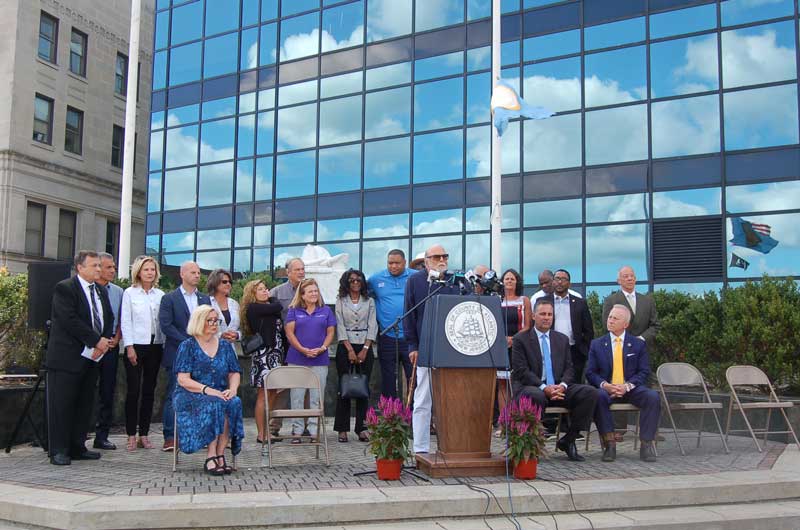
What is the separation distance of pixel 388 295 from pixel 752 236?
13.6 metres

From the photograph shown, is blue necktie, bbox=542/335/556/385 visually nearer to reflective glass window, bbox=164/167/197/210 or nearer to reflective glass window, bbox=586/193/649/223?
reflective glass window, bbox=586/193/649/223

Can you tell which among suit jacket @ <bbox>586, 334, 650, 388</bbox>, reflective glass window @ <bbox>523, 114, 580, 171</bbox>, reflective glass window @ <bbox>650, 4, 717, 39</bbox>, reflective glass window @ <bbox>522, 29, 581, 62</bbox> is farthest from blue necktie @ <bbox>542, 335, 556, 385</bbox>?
reflective glass window @ <bbox>522, 29, 581, 62</bbox>

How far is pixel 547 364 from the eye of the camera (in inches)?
322

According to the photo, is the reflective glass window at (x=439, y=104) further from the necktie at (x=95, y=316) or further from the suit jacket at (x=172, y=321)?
the necktie at (x=95, y=316)

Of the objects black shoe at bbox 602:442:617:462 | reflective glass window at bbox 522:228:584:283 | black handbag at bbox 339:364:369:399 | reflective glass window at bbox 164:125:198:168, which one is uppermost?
reflective glass window at bbox 164:125:198:168

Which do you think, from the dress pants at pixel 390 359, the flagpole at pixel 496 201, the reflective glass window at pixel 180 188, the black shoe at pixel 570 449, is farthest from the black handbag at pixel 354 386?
the reflective glass window at pixel 180 188

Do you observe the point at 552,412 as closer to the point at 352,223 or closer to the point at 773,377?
the point at 773,377

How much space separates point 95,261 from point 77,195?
30741mm

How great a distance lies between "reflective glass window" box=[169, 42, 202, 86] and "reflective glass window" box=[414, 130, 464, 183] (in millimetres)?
10314

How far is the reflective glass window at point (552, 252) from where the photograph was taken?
21500 mm

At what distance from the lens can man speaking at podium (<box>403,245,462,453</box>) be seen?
7.18 m

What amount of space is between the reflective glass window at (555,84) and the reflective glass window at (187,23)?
45.1ft

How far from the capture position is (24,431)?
875cm

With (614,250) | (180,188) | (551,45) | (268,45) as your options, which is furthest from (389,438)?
(180,188)
